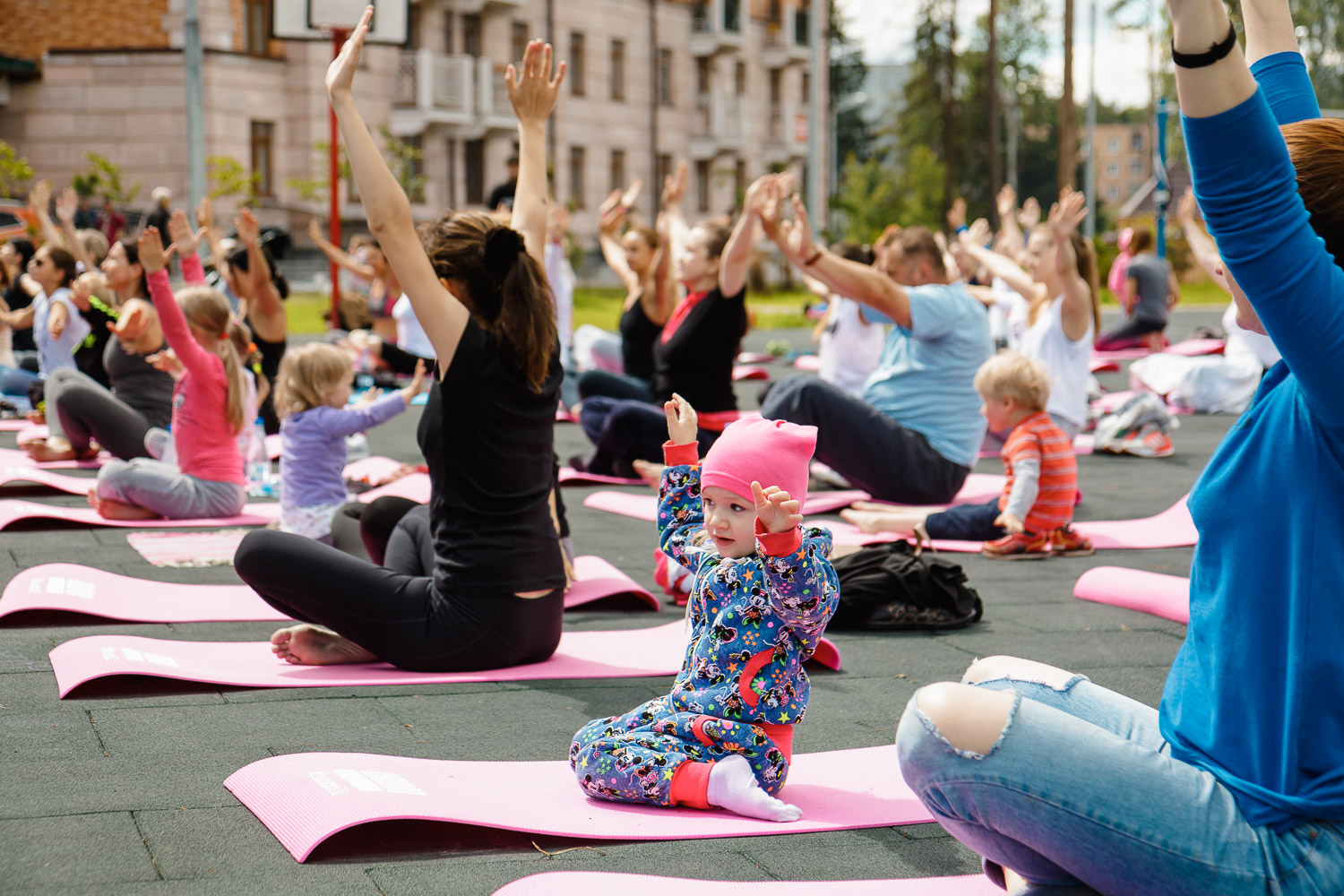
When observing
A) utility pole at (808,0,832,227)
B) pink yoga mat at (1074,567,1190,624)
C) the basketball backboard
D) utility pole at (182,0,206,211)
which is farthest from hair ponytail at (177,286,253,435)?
utility pole at (808,0,832,227)

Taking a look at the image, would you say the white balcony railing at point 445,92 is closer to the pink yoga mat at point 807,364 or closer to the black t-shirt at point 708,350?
the pink yoga mat at point 807,364

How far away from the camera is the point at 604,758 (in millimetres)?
2984

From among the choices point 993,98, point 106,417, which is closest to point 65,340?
point 106,417

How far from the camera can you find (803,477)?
3.05 m

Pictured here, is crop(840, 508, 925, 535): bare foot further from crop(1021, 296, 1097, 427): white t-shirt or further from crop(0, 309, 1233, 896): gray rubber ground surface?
crop(1021, 296, 1097, 427): white t-shirt

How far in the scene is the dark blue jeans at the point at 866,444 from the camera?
6.95m

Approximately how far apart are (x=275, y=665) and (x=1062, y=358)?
5.35m

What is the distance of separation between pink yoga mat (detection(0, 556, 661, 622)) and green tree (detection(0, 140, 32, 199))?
2083cm

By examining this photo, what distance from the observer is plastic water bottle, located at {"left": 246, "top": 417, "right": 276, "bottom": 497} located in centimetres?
782

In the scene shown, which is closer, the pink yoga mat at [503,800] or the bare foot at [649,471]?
the pink yoga mat at [503,800]

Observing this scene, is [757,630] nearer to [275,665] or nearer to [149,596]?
[275,665]

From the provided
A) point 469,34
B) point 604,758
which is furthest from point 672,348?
point 469,34

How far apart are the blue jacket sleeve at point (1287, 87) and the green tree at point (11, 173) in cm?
2428

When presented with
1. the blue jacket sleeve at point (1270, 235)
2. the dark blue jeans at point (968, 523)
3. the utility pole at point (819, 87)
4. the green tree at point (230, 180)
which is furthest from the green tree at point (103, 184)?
the blue jacket sleeve at point (1270, 235)
